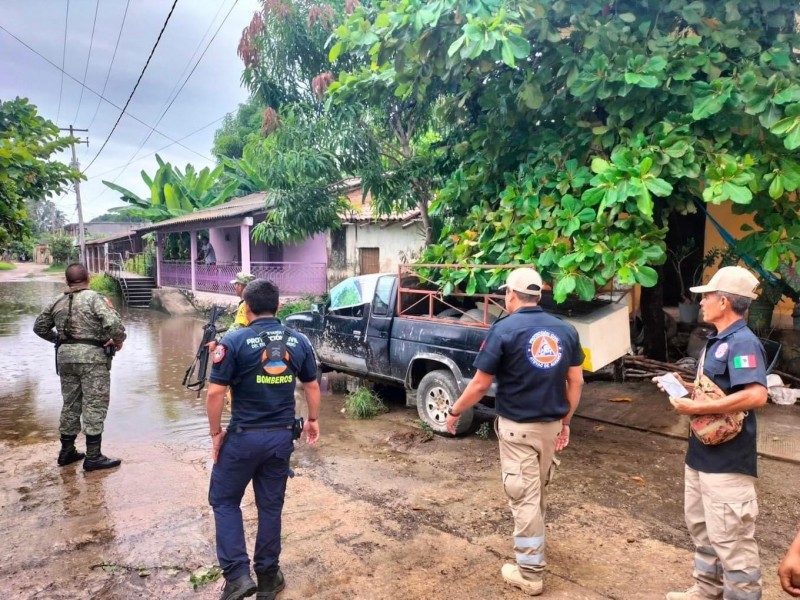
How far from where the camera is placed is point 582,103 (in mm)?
5465

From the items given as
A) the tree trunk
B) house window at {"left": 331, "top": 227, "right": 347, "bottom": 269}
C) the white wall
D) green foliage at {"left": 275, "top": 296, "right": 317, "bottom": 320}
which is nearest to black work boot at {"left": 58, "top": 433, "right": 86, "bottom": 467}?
the tree trunk

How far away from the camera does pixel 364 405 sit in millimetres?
6562

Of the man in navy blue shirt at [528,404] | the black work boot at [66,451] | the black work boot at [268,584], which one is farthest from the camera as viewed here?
the black work boot at [66,451]

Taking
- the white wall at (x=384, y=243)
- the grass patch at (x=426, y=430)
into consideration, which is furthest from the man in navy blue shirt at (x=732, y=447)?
the white wall at (x=384, y=243)

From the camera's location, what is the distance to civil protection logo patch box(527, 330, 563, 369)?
3.06 metres

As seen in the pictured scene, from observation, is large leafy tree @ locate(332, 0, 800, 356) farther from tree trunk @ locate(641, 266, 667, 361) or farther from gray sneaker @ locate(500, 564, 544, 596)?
tree trunk @ locate(641, 266, 667, 361)

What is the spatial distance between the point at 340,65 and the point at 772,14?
6.38m

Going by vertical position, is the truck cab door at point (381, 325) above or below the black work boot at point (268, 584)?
above

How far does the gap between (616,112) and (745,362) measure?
10.6 ft

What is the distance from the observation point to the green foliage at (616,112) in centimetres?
456

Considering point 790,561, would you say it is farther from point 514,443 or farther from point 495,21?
point 495,21

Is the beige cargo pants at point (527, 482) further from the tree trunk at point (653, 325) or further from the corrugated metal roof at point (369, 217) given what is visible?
the corrugated metal roof at point (369, 217)

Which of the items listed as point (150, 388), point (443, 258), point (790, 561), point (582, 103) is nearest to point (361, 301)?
point (443, 258)

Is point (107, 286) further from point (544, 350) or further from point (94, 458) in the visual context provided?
point (544, 350)
